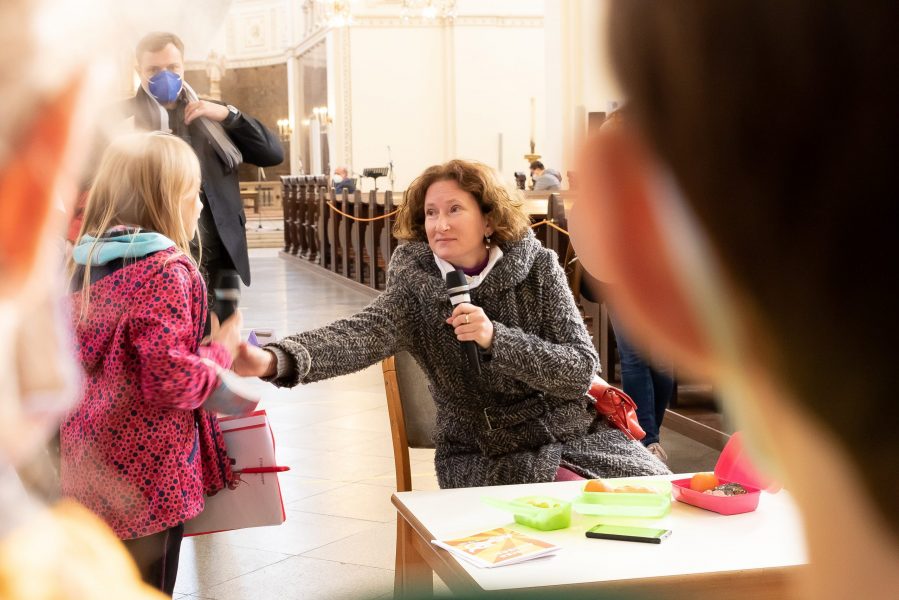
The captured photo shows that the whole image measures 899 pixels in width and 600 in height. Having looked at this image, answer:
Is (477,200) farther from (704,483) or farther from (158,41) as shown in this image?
(158,41)

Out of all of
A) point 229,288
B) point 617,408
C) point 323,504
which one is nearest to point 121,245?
point 229,288

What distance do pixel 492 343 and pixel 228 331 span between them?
6.20 feet

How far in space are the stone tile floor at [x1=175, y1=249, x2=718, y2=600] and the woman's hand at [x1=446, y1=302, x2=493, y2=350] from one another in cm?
65

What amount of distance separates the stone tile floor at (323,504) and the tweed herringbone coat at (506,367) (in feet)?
1.33

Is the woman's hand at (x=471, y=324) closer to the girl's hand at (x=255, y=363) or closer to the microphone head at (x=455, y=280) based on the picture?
the microphone head at (x=455, y=280)

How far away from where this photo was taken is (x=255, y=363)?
81.7 inches

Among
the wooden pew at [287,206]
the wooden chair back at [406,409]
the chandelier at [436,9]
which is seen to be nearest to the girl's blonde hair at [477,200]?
the wooden chair back at [406,409]

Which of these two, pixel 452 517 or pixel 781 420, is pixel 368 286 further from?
pixel 781 420

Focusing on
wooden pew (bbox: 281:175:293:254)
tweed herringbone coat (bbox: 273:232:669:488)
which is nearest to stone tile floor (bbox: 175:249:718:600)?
tweed herringbone coat (bbox: 273:232:669:488)

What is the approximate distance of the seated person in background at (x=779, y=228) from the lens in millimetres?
205

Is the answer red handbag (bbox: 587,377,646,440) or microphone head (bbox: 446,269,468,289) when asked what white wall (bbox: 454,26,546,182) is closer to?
red handbag (bbox: 587,377,646,440)

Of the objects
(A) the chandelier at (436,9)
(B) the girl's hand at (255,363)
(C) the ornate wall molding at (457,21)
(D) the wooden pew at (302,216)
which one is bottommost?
(D) the wooden pew at (302,216)

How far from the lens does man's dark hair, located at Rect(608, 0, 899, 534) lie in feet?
0.67

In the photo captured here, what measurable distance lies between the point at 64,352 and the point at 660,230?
0.13 meters
